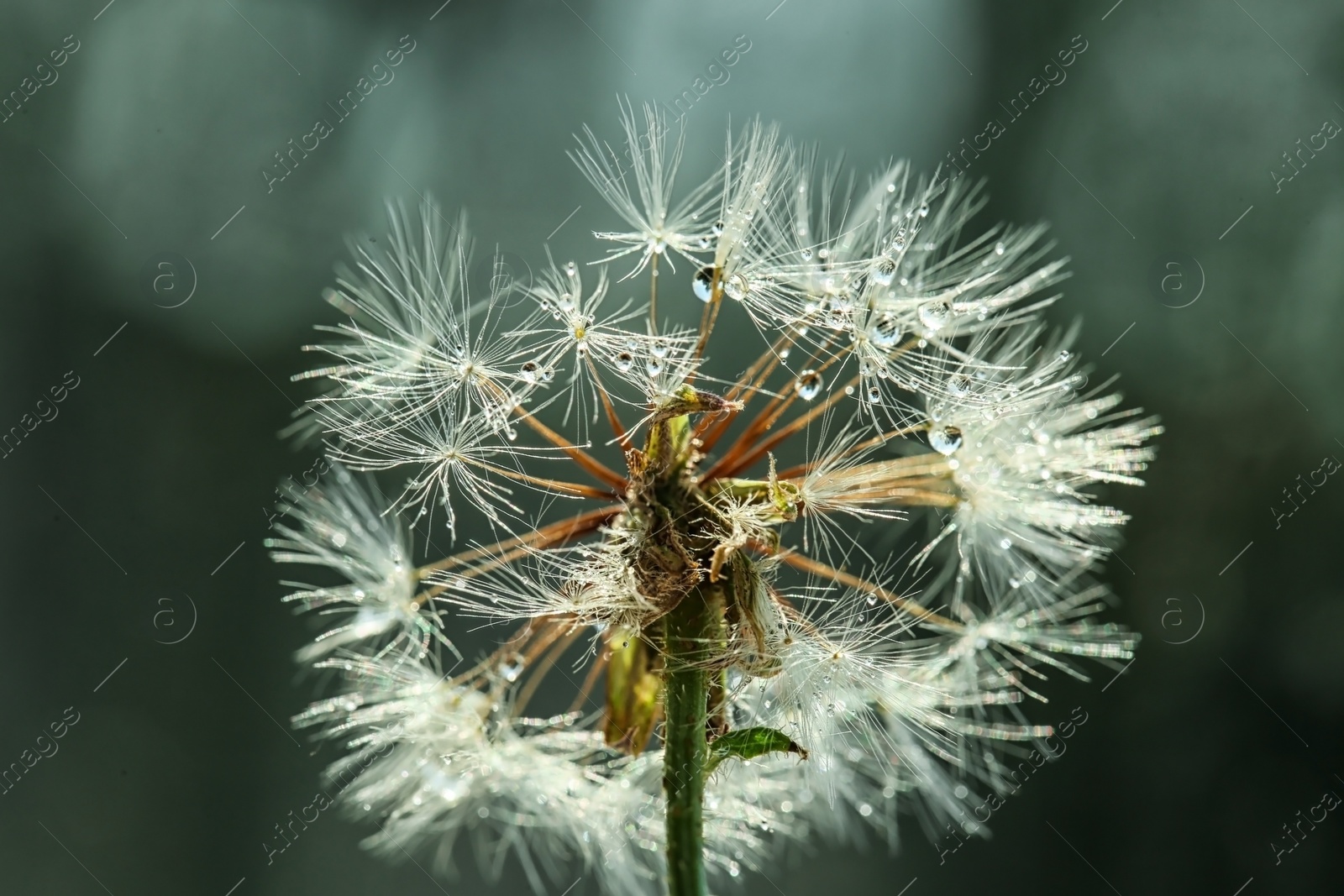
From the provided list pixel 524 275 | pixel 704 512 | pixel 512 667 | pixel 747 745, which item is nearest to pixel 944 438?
pixel 704 512

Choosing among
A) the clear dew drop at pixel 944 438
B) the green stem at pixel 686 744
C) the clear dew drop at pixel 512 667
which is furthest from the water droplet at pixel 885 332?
the clear dew drop at pixel 512 667

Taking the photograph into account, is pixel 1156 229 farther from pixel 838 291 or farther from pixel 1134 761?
pixel 838 291

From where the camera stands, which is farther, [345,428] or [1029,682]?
[1029,682]

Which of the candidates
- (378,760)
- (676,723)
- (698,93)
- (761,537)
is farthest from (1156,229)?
(378,760)

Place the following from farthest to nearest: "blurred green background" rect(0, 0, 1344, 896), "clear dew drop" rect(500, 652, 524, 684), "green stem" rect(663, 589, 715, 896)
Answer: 1. "blurred green background" rect(0, 0, 1344, 896)
2. "clear dew drop" rect(500, 652, 524, 684)
3. "green stem" rect(663, 589, 715, 896)

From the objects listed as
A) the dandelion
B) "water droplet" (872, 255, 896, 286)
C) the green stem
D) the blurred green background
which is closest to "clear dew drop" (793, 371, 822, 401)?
the dandelion

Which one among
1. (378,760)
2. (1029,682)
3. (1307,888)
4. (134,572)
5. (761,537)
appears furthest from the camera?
(1029,682)

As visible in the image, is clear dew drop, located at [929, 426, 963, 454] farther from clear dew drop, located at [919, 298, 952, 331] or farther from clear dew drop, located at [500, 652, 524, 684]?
clear dew drop, located at [500, 652, 524, 684]

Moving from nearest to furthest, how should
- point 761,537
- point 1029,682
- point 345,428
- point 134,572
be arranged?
point 761,537 < point 345,428 < point 134,572 < point 1029,682
